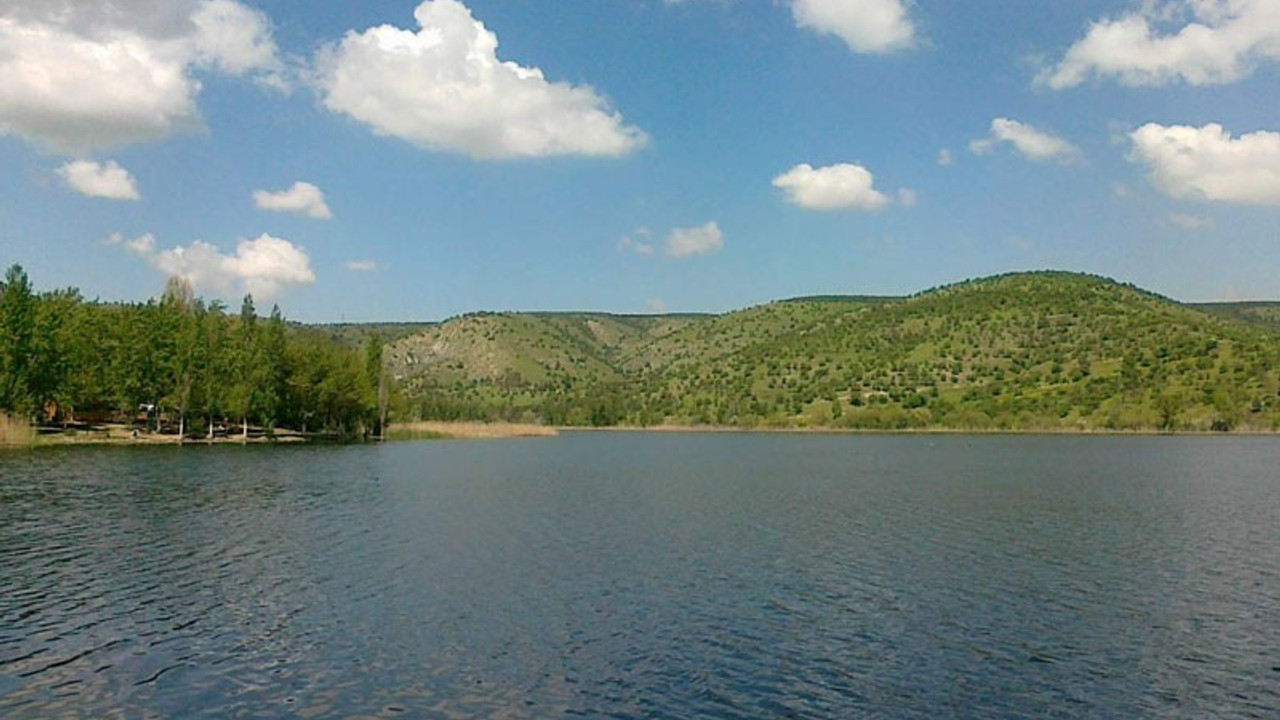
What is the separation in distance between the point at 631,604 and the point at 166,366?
326 feet

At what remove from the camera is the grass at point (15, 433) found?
9256cm

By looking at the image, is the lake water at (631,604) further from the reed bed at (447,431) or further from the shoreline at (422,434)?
the reed bed at (447,431)

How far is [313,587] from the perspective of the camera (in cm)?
2980

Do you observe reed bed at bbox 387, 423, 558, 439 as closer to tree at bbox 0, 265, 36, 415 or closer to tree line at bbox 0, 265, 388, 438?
tree line at bbox 0, 265, 388, 438

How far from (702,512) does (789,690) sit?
1269 inches

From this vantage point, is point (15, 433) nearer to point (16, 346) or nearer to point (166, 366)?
point (16, 346)

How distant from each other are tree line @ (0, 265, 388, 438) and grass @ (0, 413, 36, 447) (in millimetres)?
2497

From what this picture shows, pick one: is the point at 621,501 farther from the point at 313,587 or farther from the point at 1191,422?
the point at 1191,422

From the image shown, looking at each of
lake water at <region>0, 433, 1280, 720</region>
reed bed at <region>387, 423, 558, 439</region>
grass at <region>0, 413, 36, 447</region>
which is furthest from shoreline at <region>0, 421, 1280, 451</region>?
lake water at <region>0, 433, 1280, 720</region>

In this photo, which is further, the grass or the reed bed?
the reed bed

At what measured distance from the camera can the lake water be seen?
1931 cm

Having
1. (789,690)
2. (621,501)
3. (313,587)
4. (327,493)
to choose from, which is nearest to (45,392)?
(327,493)

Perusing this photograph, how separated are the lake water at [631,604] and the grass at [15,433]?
41.5m

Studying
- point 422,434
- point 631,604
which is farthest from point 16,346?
point 631,604
